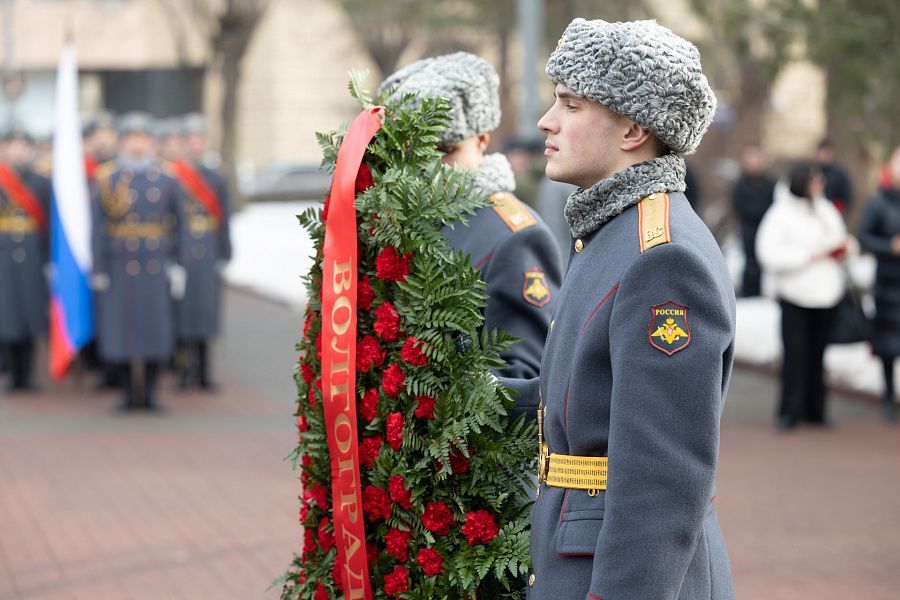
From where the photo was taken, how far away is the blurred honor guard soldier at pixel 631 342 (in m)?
2.37

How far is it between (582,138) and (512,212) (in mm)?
983

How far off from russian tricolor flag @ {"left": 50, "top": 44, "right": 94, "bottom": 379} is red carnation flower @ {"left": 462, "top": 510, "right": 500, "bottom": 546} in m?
8.27

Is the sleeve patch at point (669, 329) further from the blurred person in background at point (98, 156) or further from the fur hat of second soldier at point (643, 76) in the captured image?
the blurred person in background at point (98, 156)

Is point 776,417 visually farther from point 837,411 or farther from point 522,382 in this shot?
point 522,382

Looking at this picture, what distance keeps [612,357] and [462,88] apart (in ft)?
4.59

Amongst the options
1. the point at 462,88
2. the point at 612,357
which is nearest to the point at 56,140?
the point at 462,88

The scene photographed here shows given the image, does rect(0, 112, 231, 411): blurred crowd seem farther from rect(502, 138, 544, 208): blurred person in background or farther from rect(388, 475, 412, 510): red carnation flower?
rect(388, 475, 412, 510): red carnation flower

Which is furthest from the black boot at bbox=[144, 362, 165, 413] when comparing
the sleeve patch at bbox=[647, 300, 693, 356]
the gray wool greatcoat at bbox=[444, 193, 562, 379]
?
the sleeve patch at bbox=[647, 300, 693, 356]

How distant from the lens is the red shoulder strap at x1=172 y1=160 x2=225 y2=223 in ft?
38.2

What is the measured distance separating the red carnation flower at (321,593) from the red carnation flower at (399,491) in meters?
0.32

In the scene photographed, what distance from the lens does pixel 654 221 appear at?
2.51 metres

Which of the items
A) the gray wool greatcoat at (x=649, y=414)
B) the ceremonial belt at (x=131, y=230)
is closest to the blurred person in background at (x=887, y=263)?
the ceremonial belt at (x=131, y=230)

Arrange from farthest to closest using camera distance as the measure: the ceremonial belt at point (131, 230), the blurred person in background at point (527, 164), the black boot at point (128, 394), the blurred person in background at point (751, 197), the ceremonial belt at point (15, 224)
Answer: the blurred person in background at point (751, 197)
the ceremonial belt at point (15, 224)
the blurred person in background at point (527, 164)
the black boot at point (128, 394)
the ceremonial belt at point (131, 230)

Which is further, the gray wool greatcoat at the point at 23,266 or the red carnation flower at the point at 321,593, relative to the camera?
the gray wool greatcoat at the point at 23,266
